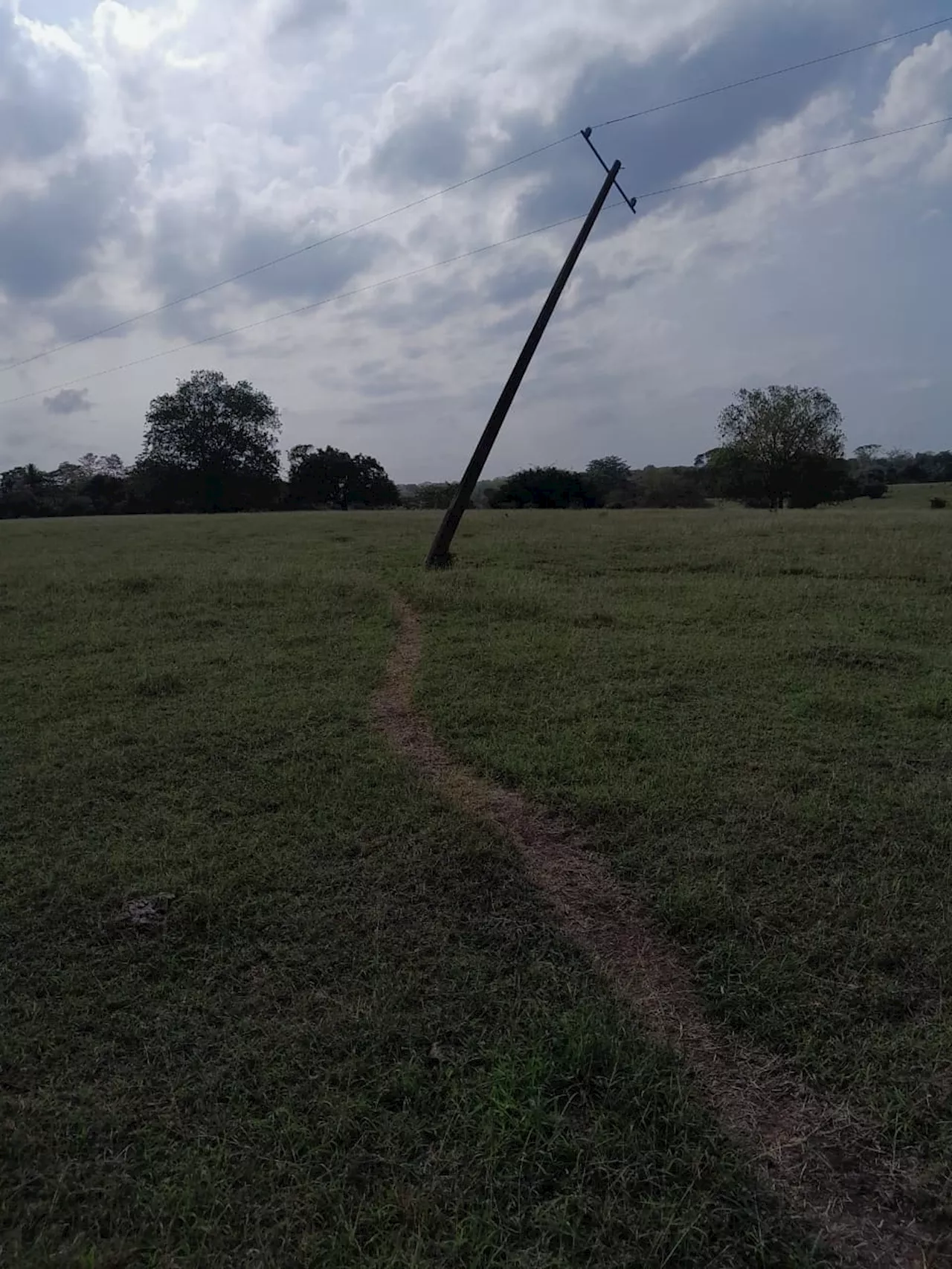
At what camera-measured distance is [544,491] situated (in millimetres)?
46750

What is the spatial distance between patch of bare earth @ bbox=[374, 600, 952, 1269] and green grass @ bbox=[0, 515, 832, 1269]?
11 centimetres

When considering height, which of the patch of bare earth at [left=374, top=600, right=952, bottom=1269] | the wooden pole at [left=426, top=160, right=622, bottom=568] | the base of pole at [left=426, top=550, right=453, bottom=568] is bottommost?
the patch of bare earth at [left=374, top=600, right=952, bottom=1269]

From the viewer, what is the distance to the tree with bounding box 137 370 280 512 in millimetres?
53031

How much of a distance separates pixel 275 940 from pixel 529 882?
4.28 feet

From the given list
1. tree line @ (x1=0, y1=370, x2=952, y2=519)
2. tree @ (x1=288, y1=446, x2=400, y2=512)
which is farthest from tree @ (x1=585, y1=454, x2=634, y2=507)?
tree @ (x1=288, y1=446, x2=400, y2=512)

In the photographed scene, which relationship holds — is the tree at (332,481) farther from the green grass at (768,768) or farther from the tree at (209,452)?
the green grass at (768,768)

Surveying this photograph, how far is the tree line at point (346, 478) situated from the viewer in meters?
46.9

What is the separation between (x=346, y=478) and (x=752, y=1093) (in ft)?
183

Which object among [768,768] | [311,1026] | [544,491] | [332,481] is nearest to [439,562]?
[768,768]

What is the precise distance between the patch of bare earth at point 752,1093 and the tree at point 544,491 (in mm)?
42518

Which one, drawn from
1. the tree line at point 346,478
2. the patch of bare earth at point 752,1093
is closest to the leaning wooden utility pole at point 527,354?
the patch of bare earth at point 752,1093

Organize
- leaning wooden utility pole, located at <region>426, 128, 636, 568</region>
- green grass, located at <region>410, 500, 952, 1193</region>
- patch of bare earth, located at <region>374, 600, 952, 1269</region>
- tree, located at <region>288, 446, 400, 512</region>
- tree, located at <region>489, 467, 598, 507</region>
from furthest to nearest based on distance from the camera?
tree, located at <region>288, 446, 400, 512</region>, tree, located at <region>489, 467, 598, 507</region>, leaning wooden utility pole, located at <region>426, 128, 636, 568</region>, green grass, located at <region>410, 500, 952, 1193</region>, patch of bare earth, located at <region>374, 600, 952, 1269</region>

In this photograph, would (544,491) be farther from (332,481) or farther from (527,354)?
(527,354)

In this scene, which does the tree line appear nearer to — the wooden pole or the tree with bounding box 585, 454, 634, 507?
the tree with bounding box 585, 454, 634, 507
